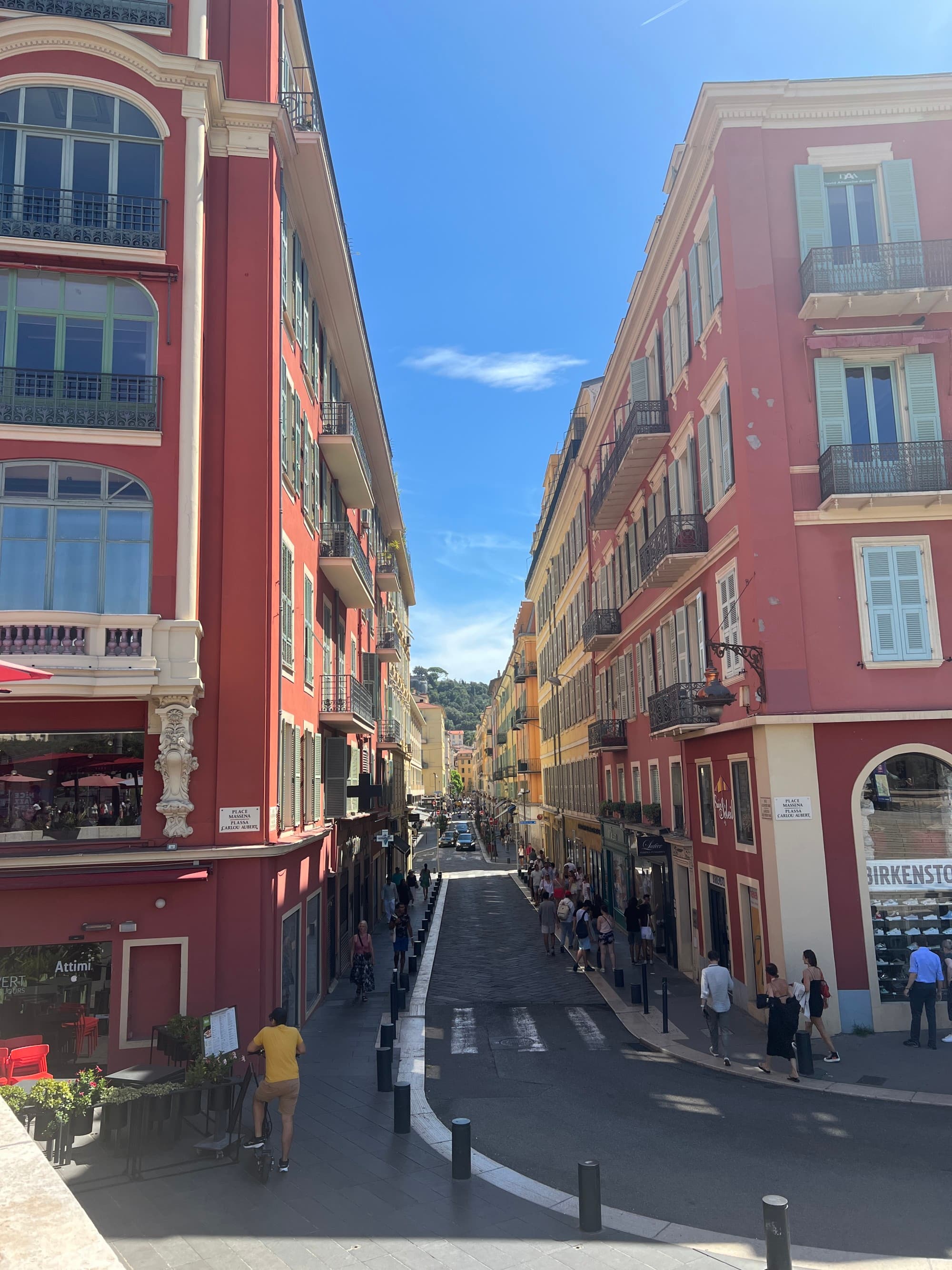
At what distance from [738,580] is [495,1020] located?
9.90 metres

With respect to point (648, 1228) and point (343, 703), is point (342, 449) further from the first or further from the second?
point (648, 1228)

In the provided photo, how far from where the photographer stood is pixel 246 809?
14.8 m

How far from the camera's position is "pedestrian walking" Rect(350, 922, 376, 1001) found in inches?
803

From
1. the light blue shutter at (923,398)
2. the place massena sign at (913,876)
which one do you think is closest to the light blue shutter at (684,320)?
the light blue shutter at (923,398)

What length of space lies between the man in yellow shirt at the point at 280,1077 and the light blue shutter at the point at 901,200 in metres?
17.3

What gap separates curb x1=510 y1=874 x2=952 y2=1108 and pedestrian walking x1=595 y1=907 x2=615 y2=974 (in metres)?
2.62

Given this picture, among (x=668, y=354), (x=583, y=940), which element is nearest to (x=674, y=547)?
(x=668, y=354)

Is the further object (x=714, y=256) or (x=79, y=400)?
(x=714, y=256)

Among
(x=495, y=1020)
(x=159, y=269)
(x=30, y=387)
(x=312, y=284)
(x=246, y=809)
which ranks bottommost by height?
(x=495, y=1020)

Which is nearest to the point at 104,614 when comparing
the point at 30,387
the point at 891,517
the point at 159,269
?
the point at 30,387

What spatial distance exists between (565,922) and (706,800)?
7.87 metres

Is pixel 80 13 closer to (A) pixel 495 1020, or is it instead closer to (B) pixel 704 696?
(B) pixel 704 696

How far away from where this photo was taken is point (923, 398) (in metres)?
17.0

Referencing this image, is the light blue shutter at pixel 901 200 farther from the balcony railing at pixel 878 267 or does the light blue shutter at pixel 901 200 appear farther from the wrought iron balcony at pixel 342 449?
the wrought iron balcony at pixel 342 449
